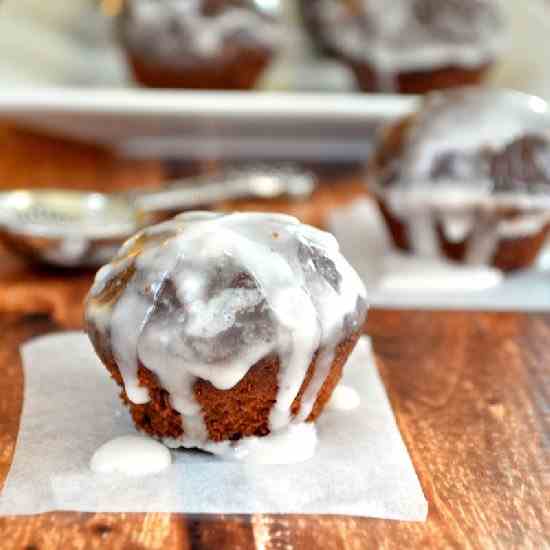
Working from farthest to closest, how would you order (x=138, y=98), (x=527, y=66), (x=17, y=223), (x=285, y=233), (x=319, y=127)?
(x=527, y=66) < (x=319, y=127) < (x=138, y=98) < (x=17, y=223) < (x=285, y=233)

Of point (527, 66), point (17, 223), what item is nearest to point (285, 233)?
point (17, 223)

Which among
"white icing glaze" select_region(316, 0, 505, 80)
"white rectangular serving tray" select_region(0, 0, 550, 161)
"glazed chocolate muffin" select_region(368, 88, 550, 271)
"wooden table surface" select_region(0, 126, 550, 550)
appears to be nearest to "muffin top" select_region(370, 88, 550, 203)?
"glazed chocolate muffin" select_region(368, 88, 550, 271)

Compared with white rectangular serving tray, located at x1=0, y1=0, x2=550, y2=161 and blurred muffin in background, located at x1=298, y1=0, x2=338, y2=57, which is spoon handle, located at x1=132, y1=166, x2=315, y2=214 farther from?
blurred muffin in background, located at x1=298, y1=0, x2=338, y2=57

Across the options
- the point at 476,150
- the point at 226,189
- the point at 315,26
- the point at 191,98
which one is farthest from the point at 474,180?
the point at 315,26

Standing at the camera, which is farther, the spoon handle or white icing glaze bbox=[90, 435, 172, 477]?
the spoon handle

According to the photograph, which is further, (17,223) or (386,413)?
(17,223)

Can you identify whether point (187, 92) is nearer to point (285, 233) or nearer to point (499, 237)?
point (499, 237)

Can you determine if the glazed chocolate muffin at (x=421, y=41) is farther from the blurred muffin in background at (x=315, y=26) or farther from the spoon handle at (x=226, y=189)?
the spoon handle at (x=226, y=189)
